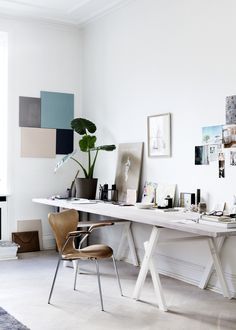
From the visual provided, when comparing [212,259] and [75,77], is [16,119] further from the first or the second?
[212,259]

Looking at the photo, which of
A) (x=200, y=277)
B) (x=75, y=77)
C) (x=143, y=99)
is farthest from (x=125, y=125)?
(x=200, y=277)

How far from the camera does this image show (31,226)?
6426 mm

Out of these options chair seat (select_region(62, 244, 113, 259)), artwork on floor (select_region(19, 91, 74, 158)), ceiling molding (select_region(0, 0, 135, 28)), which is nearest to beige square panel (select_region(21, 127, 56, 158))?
artwork on floor (select_region(19, 91, 74, 158))

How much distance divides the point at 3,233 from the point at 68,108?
184 centimetres

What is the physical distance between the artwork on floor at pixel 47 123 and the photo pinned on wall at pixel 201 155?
2.43 meters

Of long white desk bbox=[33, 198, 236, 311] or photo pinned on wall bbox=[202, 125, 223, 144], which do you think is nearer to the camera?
long white desk bbox=[33, 198, 236, 311]

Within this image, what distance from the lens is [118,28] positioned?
5961mm

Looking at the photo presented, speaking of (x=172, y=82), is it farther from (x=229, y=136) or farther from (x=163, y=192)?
(x=163, y=192)

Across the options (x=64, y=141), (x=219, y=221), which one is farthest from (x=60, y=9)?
(x=219, y=221)

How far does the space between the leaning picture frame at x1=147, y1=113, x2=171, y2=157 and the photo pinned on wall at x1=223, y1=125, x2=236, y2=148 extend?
796 millimetres

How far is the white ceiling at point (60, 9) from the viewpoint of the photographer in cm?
589

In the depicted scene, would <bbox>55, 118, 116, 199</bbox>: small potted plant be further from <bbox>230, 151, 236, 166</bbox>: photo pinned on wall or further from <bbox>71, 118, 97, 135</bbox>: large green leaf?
<bbox>230, 151, 236, 166</bbox>: photo pinned on wall

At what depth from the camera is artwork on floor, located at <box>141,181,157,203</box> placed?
5.21m

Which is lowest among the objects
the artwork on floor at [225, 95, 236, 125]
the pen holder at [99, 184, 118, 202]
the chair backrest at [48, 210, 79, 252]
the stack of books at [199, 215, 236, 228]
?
the chair backrest at [48, 210, 79, 252]
